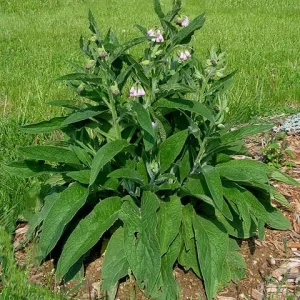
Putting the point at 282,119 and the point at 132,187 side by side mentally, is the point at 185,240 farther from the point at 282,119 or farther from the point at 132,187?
the point at 282,119

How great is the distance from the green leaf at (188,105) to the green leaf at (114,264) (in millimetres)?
701

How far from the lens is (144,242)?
2770mm

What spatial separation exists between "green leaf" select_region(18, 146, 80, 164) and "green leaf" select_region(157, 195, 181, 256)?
490 mm

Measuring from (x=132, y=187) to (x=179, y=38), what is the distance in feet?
2.50

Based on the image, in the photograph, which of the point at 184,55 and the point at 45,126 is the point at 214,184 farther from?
the point at 45,126

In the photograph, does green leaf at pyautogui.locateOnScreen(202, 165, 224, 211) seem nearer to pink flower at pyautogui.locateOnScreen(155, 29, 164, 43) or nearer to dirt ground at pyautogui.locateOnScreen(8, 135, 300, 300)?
dirt ground at pyautogui.locateOnScreen(8, 135, 300, 300)

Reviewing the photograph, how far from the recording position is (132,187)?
3035 millimetres

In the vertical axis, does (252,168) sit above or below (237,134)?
below

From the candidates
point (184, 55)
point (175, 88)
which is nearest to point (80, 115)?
point (175, 88)

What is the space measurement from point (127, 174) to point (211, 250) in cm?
54

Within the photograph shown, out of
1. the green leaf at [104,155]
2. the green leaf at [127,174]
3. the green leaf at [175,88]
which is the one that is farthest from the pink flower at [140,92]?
the green leaf at [127,174]

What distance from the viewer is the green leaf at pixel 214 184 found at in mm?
2666

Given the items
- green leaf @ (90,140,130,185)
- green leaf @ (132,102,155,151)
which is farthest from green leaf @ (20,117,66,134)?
green leaf @ (132,102,155,151)

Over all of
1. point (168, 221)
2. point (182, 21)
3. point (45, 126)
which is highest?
point (182, 21)
